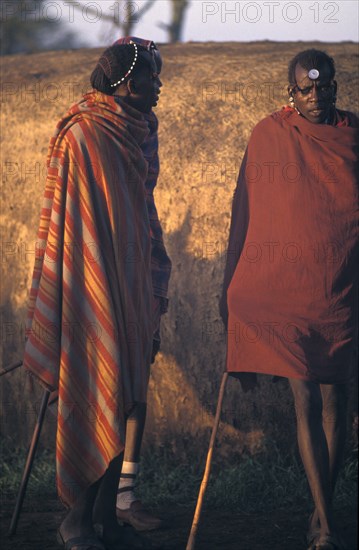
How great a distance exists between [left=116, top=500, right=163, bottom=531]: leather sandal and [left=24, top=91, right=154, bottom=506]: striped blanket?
24.5 inches

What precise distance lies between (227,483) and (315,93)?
2.13 m

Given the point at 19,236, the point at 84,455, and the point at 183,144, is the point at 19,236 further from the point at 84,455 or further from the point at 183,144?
the point at 84,455

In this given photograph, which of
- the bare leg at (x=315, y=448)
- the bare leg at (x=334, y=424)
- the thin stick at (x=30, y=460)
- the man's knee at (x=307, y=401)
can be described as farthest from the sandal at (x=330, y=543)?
the thin stick at (x=30, y=460)

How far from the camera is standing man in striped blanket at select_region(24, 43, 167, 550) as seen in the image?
4227mm

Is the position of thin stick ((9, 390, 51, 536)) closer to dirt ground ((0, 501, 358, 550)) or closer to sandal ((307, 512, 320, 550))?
dirt ground ((0, 501, 358, 550))

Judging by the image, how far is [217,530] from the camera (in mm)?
4770

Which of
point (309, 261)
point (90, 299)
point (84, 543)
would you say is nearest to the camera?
point (84, 543)

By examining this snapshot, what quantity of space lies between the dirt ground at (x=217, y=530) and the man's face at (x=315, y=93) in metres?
1.86

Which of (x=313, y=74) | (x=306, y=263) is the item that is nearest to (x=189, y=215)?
(x=306, y=263)

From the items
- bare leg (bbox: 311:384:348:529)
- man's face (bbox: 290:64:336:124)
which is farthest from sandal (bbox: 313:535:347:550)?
man's face (bbox: 290:64:336:124)

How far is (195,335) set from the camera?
571 centimetres

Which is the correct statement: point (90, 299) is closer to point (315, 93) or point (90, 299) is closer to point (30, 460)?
point (30, 460)

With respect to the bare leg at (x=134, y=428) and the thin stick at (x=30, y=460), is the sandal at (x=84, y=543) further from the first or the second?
the bare leg at (x=134, y=428)

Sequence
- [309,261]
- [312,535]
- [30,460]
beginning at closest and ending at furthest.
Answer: [312,535], [30,460], [309,261]
